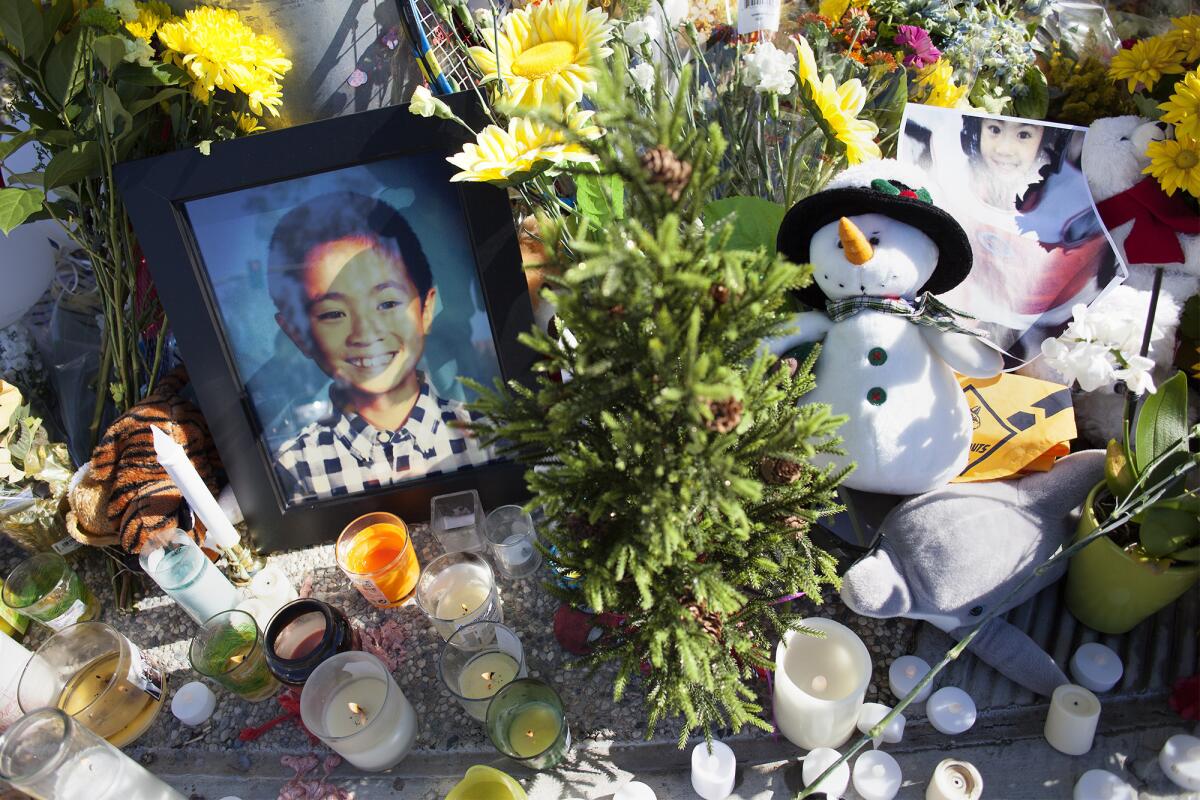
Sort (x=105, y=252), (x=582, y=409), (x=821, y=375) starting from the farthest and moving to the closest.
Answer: (x=105, y=252)
(x=821, y=375)
(x=582, y=409)

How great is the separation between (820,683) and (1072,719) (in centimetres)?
28

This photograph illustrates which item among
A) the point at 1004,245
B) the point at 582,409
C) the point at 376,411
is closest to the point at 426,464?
the point at 376,411

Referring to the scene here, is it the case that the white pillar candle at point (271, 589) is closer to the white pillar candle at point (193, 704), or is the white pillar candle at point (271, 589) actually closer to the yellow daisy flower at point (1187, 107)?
the white pillar candle at point (193, 704)

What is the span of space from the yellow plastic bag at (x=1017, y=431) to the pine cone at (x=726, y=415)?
0.54 metres

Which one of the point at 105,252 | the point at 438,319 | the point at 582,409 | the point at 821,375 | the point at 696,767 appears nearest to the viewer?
the point at 582,409

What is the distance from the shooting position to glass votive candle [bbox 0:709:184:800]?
2.47ft

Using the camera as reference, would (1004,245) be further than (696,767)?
Yes

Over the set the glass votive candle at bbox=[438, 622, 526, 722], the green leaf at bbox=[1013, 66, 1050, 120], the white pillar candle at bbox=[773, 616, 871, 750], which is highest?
the green leaf at bbox=[1013, 66, 1050, 120]

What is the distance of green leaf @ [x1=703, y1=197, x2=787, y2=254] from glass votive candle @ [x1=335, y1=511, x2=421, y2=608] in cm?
64

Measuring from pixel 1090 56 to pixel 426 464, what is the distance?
4.59 ft

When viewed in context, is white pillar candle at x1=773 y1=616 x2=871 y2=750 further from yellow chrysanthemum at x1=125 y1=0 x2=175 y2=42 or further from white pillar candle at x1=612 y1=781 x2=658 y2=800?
yellow chrysanthemum at x1=125 y1=0 x2=175 y2=42

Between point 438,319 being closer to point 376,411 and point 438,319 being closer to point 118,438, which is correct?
point 376,411

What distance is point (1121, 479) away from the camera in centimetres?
94

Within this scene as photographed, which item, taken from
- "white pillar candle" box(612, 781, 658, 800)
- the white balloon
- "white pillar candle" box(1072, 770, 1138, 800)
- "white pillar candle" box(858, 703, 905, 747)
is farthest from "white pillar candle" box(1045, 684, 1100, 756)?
the white balloon
